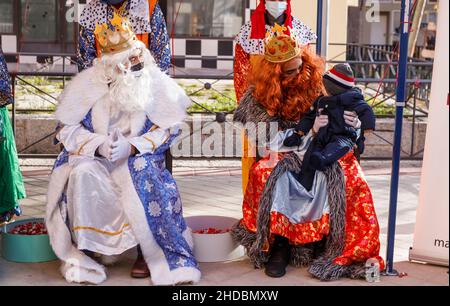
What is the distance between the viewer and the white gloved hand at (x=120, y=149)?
3.61 m

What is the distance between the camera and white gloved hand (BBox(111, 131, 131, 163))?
11.8ft

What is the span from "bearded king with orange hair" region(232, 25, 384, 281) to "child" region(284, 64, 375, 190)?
0.05 metres

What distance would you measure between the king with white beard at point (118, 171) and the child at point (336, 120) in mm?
711

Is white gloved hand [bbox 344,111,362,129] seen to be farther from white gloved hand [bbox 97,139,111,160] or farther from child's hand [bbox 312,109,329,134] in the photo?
white gloved hand [bbox 97,139,111,160]

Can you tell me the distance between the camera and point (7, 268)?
3.83 metres

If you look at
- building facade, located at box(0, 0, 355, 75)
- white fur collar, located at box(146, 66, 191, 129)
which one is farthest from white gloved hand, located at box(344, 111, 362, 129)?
building facade, located at box(0, 0, 355, 75)

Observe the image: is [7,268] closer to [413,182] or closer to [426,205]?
[426,205]

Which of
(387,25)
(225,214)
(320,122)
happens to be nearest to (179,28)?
(225,214)

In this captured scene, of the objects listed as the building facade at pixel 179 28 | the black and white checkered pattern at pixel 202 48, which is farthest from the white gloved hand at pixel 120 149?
the black and white checkered pattern at pixel 202 48

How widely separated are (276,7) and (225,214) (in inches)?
60.8

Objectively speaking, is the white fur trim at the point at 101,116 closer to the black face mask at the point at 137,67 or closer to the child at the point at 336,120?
the black face mask at the point at 137,67

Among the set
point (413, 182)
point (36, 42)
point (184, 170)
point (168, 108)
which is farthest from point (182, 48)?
point (168, 108)

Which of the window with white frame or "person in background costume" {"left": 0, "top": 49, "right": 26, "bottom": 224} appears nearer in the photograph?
"person in background costume" {"left": 0, "top": 49, "right": 26, "bottom": 224}

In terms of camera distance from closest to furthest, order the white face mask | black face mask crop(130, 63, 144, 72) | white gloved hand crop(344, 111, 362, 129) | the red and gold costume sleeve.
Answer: white gloved hand crop(344, 111, 362, 129) < black face mask crop(130, 63, 144, 72) < the white face mask < the red and gold costume sleeve
